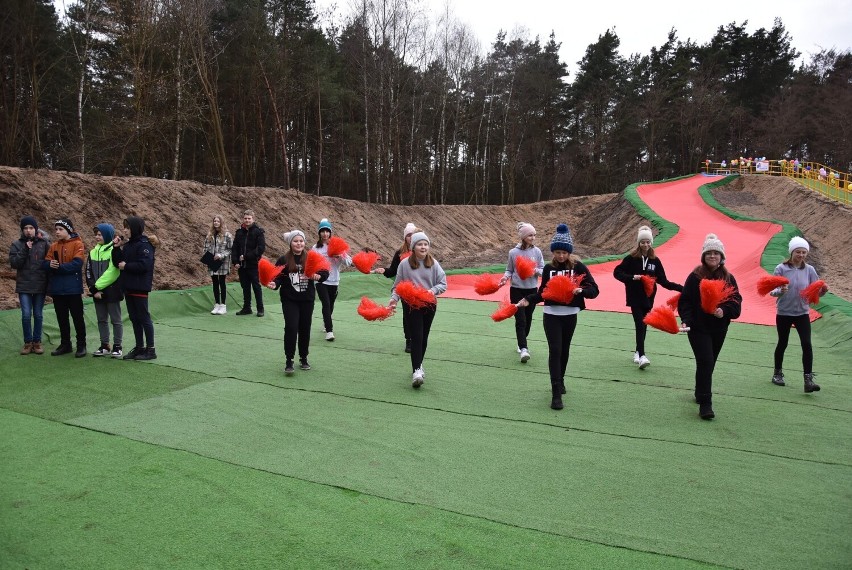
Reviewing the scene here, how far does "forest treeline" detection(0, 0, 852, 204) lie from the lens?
20.5m

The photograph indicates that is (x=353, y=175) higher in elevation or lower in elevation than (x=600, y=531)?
higher

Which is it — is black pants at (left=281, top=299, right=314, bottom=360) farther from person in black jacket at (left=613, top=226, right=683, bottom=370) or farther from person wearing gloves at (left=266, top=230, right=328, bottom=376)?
person in black jacket at (left=613, top=226, right=683, bottom=370)

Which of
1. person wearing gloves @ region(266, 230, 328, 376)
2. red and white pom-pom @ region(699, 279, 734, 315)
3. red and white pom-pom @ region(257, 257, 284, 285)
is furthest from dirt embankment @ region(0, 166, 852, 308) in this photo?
red and white pom-pom @ region(699, 279, 734, 315)

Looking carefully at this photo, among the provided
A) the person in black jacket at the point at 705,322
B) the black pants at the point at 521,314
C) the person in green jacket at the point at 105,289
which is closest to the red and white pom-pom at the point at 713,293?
the person in black jacket at the point at 705,322

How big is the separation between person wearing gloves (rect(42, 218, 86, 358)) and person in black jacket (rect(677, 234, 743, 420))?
7.20 meters

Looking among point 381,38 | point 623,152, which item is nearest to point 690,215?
point 381,38

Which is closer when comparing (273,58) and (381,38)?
(273,58)

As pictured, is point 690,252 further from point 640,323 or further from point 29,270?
point 29,270

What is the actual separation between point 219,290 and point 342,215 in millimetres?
12602

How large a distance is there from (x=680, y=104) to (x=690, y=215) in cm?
2730

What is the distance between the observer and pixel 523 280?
7.63 m

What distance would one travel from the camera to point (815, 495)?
3928mm

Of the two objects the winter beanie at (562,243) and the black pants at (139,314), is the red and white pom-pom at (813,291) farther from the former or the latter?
the black pants at (139,314)

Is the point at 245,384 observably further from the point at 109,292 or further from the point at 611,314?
the point at 611,314
